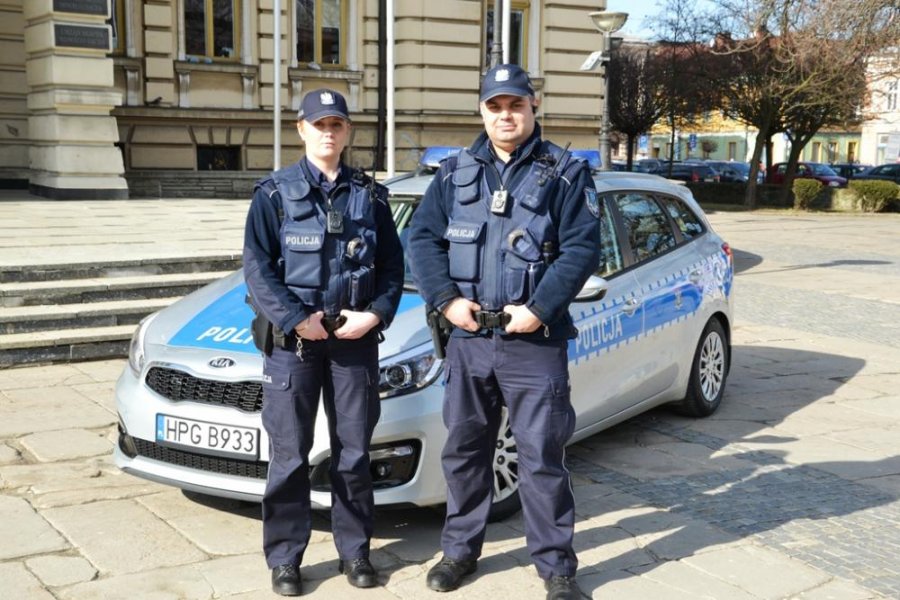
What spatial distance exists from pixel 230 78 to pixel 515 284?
808 inches

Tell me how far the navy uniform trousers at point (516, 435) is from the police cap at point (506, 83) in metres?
0.89

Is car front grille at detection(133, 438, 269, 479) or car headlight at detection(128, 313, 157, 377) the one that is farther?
car headlight at detection(128, 313, 157, 377)

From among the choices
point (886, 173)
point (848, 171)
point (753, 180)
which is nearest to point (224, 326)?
point (753, 180)

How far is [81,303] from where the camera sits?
904cm

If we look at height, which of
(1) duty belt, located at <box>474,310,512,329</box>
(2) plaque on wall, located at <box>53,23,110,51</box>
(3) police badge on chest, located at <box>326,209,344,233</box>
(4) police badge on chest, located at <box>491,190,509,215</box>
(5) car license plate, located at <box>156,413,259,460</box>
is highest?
(2) plaque on wall, located at <box>53,23,110,51</box>

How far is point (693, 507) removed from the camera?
539cm

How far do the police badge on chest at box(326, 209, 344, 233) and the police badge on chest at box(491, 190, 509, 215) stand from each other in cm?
57

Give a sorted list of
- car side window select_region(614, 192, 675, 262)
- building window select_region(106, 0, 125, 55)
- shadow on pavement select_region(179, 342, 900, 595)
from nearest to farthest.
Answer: shadow on pavement select_region(179, 342, 900, 595) < car side window select_region(614, 192, 675, 262) < building window select_region(106, 0, 125, 55)

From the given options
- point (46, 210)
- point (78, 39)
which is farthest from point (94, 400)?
point (78, 39)

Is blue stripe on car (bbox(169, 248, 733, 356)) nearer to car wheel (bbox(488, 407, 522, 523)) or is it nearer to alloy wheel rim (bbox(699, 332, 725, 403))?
alloy wheel rim (bbox(699, 332, 725, 403))

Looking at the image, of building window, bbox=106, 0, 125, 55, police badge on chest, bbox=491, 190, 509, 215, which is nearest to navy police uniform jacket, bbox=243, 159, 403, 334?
police badge on chest, bbox=491, 190, 509, 215

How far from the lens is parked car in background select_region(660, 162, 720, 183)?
44.6 meters

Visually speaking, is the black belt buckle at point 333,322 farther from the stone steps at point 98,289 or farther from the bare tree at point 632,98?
the bare tree at point 632,98

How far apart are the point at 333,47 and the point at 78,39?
8.28m
